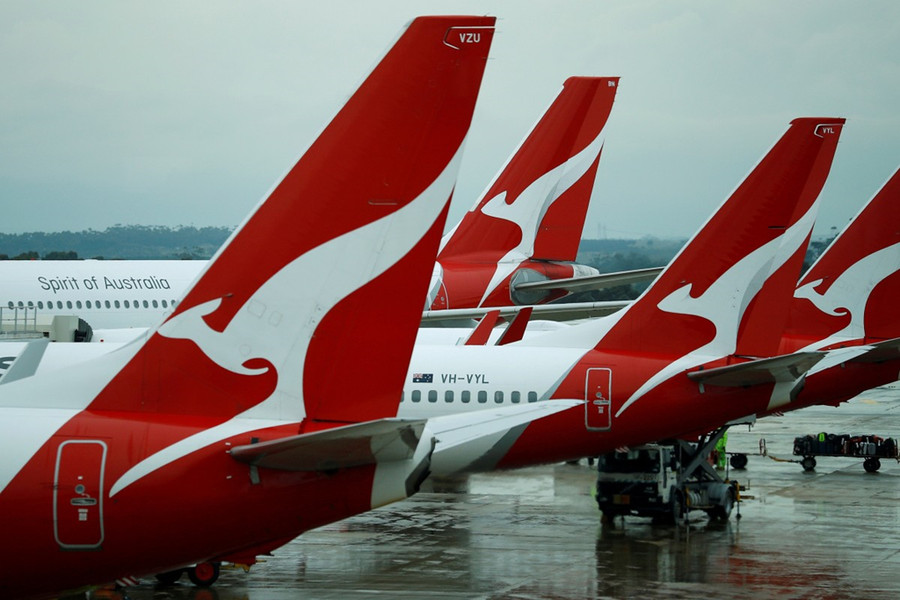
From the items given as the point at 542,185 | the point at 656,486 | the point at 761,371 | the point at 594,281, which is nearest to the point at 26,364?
the point at 761,371

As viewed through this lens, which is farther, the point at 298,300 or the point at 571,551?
the point at 571,551

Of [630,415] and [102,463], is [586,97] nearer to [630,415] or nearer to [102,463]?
[630,415]

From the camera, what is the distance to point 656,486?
82.2 feet

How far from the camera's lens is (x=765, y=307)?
23812 mm

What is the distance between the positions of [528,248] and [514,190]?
212 centimetres

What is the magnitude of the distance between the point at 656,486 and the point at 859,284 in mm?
10178

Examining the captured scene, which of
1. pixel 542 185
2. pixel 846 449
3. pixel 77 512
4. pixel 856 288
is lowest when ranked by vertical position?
pixel 77 512

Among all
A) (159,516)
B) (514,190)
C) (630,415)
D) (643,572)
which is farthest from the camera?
(514,190)

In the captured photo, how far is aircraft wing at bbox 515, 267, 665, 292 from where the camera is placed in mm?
34000

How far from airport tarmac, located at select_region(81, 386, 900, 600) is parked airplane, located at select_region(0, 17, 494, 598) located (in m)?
8.72

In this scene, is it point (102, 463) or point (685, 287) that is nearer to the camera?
point (102, 463)

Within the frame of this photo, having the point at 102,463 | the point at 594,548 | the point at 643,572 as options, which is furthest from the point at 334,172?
the point at 594,548

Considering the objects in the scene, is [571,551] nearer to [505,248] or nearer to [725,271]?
[725,271]

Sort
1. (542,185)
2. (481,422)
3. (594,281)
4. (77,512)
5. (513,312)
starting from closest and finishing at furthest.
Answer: (77,512) < (481,422) < (513,312) < (594,281) < (542,185)
